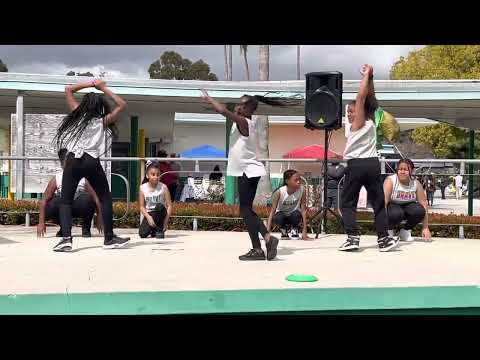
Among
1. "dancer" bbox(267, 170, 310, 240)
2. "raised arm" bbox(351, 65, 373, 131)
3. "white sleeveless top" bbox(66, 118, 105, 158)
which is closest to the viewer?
"raised arm" bbox(351, 65, 373, 131)

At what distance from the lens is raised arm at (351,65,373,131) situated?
5398mm

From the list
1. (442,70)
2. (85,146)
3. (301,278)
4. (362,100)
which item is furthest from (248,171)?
(442,70)

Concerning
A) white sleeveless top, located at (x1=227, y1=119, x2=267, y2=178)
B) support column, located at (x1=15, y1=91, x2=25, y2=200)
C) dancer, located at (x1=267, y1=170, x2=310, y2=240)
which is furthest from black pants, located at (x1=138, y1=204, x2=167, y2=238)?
support column, located at (x1=15, y1=91, x2=25, y2=200)

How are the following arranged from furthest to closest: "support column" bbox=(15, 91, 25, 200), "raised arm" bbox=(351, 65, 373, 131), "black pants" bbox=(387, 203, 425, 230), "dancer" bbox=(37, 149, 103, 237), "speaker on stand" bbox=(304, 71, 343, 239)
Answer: "support column" bbox=(15, 91, 25, 200), "speaker on stand" bbox=(304, 71, 343, 239), "dancer" bbox=(37, 149, 103, 237), "black pants" bbox=(387, 203, 425, 230), "raised arm" bbox=(351, 65, 373, 131)

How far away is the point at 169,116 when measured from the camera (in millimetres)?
17984

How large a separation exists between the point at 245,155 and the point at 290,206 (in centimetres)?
204

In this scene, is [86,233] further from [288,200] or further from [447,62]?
[447,62]

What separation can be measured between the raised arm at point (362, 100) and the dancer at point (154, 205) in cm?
243

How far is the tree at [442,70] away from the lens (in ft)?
93.1

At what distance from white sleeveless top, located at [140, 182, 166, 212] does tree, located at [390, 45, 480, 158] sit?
23.1 meters

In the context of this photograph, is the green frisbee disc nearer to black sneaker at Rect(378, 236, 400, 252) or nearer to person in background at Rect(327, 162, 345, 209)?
black sneaker at Rect(378, 236, 400, 252)

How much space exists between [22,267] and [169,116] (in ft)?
44.8

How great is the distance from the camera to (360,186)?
5727mm
